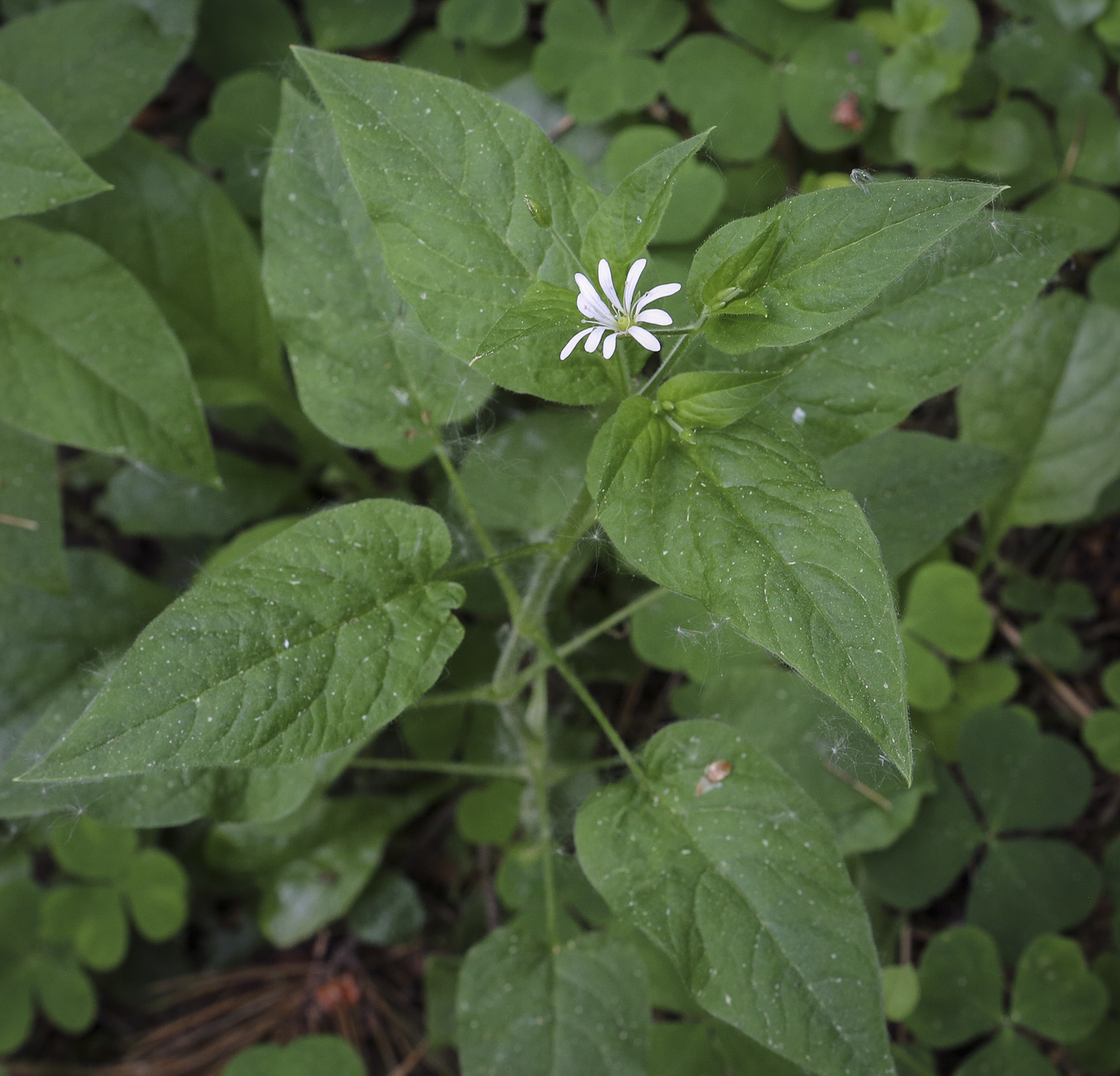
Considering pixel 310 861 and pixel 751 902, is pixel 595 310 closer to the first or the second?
pixel 751 902

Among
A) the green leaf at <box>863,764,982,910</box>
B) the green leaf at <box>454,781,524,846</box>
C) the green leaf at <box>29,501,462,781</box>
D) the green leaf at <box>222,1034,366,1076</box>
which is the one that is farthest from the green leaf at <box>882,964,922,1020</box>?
the green leaf at <box>29,501,462,781</box>

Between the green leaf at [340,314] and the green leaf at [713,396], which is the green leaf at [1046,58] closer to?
the green leaf at [340,314]

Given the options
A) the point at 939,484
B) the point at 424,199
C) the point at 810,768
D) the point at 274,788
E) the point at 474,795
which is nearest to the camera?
the point at 424,199

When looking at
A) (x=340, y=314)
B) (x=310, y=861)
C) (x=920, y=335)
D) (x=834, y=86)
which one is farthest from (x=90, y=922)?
(x=834, y=86)

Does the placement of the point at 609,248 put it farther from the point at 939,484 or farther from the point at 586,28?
the point at 586,28

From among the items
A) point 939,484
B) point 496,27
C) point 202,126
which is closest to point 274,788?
point 939,484

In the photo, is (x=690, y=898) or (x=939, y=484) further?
(x=939, y=484)
